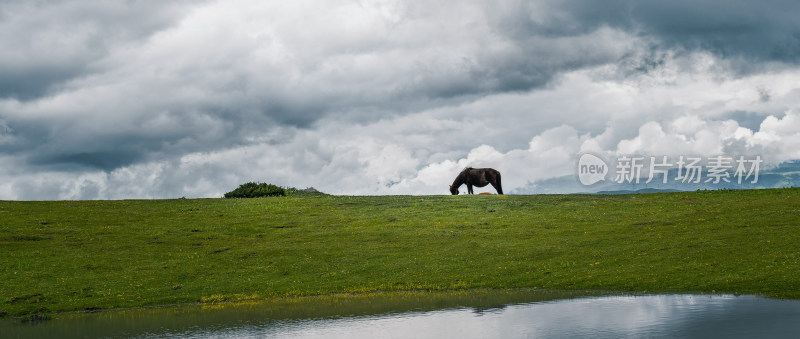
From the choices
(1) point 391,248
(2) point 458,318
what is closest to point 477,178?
(1) point 391,248

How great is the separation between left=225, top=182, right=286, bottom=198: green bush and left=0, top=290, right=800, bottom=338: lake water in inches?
2012

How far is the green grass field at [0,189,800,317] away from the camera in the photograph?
3962cm

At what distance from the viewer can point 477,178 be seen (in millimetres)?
93000

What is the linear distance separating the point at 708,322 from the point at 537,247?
2276cm

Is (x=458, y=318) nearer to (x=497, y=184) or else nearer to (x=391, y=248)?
(x=391, y=248)

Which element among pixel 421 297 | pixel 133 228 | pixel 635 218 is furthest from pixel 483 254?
pixel 133 228

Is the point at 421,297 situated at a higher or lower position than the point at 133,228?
lower

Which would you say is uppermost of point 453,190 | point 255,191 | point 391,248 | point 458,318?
point 255,191

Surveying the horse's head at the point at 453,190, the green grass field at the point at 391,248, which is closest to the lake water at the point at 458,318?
the green grass field at the point at 391,248

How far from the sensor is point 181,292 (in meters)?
41.6

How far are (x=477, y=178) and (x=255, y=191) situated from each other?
31.8 meters

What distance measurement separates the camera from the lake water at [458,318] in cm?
2592

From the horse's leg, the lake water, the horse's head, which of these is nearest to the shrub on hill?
the horse's head

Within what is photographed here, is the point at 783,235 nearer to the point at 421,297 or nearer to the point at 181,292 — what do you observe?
the point at 421,297
